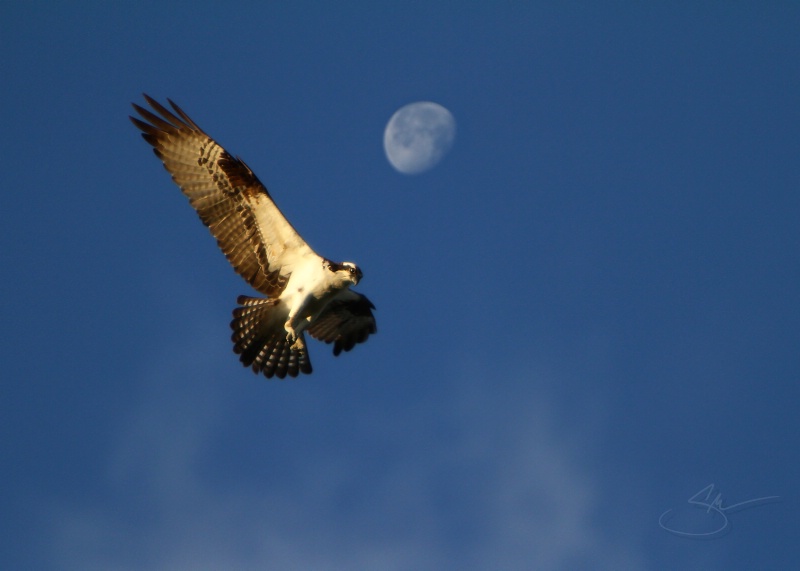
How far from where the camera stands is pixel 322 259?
50.8 feet

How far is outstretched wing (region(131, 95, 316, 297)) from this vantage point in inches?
608

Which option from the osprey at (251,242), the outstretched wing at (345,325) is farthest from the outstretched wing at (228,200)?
the outstretched wing at (345,325)

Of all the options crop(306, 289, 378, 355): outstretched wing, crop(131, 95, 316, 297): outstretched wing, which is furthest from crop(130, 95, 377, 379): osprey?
crop(306, 289, 378, 355): outstretched wing

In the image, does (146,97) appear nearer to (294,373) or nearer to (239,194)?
(239,194)

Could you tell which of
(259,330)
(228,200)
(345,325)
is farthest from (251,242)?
(345,325)

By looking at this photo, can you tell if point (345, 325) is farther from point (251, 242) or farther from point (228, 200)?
point (228, 200)

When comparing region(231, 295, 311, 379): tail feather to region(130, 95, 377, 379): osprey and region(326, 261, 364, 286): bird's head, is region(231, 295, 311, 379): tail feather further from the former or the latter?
region(326, 261, 364, 286): bird's head

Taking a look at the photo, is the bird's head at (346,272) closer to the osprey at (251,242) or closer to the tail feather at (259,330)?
the osprey at (251,242)

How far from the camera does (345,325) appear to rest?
54.9ft

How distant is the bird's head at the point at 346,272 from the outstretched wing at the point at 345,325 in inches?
46.6

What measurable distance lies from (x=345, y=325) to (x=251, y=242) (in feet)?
6.33

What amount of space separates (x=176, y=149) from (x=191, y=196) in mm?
667

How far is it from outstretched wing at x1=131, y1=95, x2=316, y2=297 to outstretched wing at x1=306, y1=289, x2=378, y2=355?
1.16 metres

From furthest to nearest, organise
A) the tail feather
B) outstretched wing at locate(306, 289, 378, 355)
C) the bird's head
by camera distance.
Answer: outstretched wing at locate(306, 289, 378, 355), the tail feather, the bird's head
